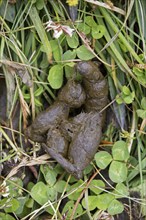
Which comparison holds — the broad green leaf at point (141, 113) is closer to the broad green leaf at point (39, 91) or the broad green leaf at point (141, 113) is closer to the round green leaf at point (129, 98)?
the round green leaf at point (129, 98)

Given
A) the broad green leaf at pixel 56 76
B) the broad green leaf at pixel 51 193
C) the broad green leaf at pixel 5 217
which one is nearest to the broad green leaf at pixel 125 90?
the broad green leaf at pixel 56 76

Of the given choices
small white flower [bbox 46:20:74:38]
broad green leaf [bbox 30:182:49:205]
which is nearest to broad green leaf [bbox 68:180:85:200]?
broad green leaf [bbox 30:182:49:205]

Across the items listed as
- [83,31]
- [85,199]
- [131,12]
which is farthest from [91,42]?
[85,199]

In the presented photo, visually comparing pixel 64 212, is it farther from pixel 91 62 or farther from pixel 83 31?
pixel 83 31

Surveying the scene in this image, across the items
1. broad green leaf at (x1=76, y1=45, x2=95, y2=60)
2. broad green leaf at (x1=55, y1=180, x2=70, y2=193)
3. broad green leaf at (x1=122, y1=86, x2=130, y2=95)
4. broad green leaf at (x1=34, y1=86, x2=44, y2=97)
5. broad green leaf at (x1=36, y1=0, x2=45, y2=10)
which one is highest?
broad green leaf at (x1=36, y1=0, x2=45, y2=10)

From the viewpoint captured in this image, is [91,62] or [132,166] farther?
A: [132,166]

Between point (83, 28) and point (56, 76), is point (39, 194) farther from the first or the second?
point (83, 28)

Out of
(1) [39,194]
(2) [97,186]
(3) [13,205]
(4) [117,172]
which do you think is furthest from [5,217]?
(4) [117,172]

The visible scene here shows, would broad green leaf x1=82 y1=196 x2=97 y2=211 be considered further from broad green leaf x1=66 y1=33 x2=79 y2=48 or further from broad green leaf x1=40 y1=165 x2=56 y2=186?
broad green leaf x1=66 y1=33 x2=79 y2=48
